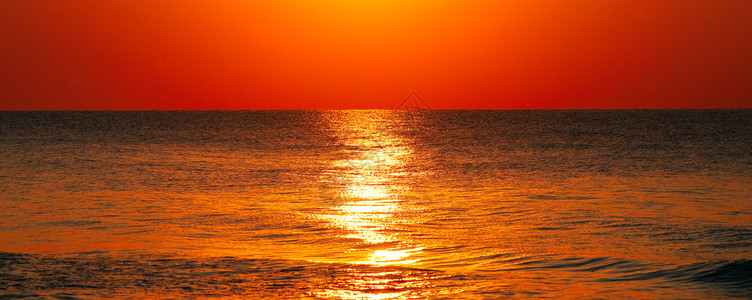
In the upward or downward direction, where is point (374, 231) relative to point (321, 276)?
upward

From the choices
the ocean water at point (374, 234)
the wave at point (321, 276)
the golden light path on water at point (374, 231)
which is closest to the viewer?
the wave at point (321, 276)

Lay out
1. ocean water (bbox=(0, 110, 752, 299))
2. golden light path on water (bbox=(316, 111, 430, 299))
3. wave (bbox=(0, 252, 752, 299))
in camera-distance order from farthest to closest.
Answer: ocean water (bbox=(0, 110, 752, 299)), golden light path on water (bbox=(316, 111, 430, 299)), wave (bbox=(0, 252, 752, 299))

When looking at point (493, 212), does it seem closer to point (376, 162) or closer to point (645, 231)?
point (645, 231)

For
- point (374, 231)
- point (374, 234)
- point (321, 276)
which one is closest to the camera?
point (321, 276)

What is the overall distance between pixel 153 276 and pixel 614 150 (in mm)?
62407

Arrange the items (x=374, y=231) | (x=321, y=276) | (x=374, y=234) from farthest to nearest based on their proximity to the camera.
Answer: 1. (x=374, y=231)
2. (x=374, y=234)
3. (x=321, y=276)

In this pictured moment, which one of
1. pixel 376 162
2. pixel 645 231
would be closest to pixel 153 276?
pixel 645 231

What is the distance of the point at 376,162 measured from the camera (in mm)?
58438

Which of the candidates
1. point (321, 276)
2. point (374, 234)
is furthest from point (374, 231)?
point (321, 276)

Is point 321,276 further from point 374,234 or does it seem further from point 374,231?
point 374,231

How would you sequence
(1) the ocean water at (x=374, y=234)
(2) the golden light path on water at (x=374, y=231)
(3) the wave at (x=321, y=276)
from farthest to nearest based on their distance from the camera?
1. (1) the ocean water at (x=374, y=234)
2. (2) the golden light path on water at (x=374, y=231)
3. (3) the wave at (x=321, y=276)

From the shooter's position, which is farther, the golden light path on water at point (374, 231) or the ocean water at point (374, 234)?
the ocean water at point (374, 234)

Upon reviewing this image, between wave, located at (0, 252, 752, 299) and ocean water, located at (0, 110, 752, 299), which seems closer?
wave, located at (0, 252, 752, 299)

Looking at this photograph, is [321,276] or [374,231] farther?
[374,231]
